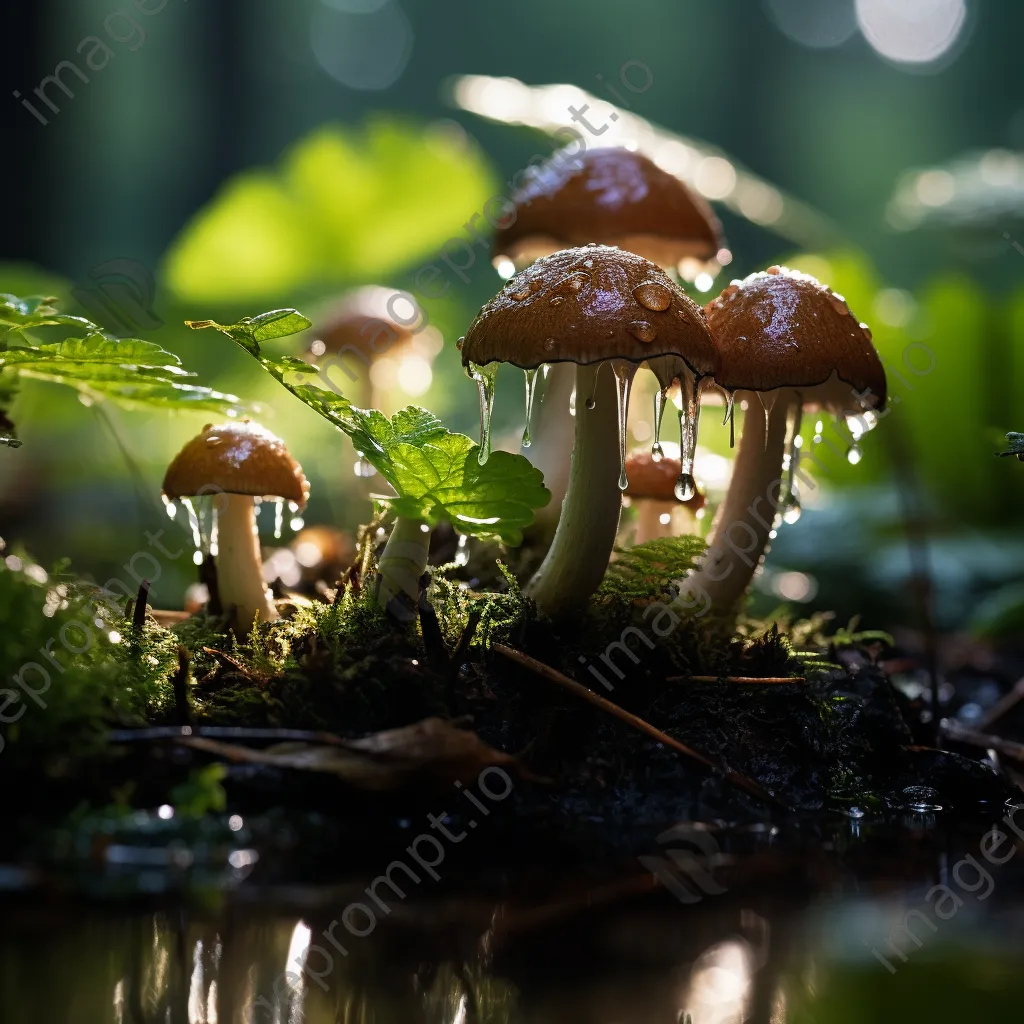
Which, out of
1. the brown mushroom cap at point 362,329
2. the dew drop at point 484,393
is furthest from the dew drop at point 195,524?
the brown mushroom cap at point 362,329

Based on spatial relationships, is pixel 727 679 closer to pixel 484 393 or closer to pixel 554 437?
pixel 484 393

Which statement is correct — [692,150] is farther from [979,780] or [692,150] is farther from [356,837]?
[356,837]

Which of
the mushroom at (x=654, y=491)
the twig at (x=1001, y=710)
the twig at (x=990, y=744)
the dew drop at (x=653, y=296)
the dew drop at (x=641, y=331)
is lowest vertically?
the twig at (x=1001, y=710)

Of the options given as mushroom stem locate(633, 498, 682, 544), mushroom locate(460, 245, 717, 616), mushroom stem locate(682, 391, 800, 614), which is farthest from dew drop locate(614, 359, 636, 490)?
mushroom stem locate(633, 498, 682, 544)

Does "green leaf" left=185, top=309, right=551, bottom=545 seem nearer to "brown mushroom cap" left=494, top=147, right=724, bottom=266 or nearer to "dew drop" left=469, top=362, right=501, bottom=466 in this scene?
"dew drop" left=469, top=362, right=501, bottom=466

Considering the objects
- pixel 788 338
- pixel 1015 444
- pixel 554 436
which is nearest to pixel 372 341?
pixel 554 436

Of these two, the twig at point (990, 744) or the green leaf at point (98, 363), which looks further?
the twig at point (990, 744)

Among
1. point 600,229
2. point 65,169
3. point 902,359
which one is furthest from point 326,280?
point 600,229

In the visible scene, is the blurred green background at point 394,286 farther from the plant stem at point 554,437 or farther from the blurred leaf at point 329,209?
the plant stem at point 554,437
